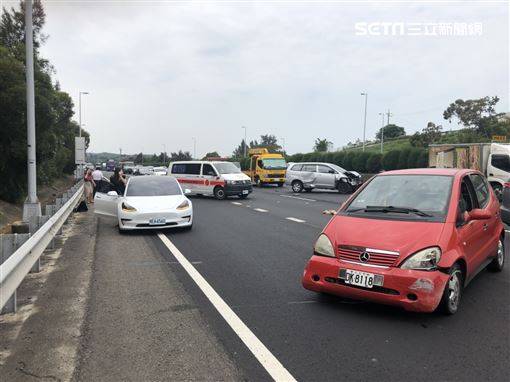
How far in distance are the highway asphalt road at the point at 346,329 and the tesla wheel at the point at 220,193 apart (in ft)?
47.1

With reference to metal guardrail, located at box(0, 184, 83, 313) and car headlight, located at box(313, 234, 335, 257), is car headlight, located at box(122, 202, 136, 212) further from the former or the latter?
car headlight, located at box(313, 234, 335, 257)

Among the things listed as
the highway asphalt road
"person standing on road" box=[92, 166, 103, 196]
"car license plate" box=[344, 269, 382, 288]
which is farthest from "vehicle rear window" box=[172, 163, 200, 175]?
Answer: "car license plate" box=[344, 269, 382, 288]

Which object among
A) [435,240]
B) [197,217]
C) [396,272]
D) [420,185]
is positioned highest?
[420,185]

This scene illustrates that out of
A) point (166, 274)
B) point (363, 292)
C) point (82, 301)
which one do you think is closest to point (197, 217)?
point (166, 274)

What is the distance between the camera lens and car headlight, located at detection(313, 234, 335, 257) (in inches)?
205

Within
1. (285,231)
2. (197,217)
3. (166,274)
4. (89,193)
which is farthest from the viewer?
(89,193)

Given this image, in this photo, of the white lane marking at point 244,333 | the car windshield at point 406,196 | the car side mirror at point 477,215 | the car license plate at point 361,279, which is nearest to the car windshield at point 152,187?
the white lane marking at point 244,333

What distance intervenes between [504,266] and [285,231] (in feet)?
16.8

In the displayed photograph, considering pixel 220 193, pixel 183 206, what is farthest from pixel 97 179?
pixel 183 206

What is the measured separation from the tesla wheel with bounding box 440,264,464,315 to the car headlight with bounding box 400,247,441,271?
0.28 m

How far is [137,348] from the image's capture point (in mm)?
4281

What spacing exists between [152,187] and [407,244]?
8.40 metres

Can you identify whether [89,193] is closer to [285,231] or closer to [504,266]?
[285,231]

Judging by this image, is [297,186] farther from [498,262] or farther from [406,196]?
[406,196]
